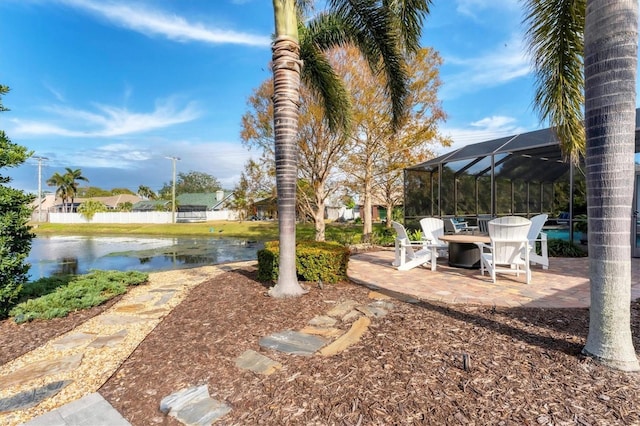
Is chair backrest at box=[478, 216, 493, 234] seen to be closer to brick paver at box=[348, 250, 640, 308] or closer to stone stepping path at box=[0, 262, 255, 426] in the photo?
brick paver at box=[348, 250, 640, 308]

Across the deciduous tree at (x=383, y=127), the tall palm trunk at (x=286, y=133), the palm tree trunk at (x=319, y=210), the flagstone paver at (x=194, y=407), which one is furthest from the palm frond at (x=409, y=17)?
the palm tree trunk at (x=319, y=210)

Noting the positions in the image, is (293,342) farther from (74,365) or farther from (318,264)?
(318,264)

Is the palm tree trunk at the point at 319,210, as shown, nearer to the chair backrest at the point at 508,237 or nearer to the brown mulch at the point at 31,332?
the chair backrest at the point at 508,237

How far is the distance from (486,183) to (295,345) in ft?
38.3

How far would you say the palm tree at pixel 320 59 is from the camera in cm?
457

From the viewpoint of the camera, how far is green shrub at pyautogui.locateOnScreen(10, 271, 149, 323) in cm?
420

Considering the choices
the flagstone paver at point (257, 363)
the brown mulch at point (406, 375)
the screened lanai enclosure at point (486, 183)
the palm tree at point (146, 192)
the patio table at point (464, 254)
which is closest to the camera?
the brown mulch at point (406, 375)

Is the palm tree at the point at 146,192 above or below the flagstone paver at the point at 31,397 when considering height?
above

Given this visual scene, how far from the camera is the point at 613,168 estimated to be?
230cm

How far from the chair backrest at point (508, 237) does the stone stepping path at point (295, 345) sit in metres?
2.50

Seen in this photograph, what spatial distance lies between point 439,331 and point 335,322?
1.04 metres

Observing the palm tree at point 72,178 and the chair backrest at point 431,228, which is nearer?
the chair backrest at point 431,228

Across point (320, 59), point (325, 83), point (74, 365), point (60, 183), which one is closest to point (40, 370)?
point (74, 365)

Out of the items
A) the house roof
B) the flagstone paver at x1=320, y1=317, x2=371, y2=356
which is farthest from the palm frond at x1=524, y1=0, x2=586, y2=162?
the house roof
